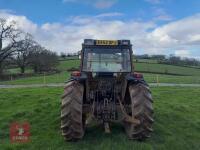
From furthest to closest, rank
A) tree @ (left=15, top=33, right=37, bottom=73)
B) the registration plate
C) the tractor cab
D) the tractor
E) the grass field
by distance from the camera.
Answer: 1. tree @ (left=15, top=33, right=37, bottom=73)
2. the tractor cab
3. the registration plate
4. the tractor
5. the grass field

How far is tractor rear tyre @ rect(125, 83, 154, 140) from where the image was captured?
1026 centimetres

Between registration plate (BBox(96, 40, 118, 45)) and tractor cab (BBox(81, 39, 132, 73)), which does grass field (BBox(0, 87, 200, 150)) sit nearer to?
tractor cab (BBox(81, 39, 132, 73))

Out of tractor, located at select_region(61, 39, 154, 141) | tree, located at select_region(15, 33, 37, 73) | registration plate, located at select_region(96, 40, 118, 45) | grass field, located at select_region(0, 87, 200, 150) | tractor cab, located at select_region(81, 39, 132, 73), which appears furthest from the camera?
tree, located at select_region(15, 33, 37, 73)

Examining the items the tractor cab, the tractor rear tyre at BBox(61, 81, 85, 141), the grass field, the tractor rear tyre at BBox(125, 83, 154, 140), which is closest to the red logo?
the grass field

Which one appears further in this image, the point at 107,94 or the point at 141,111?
the point at 107,94

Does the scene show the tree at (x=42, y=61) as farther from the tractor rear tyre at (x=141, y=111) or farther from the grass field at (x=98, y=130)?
the tractor rear tyre at (x=141, y=111)

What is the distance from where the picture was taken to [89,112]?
10883mm

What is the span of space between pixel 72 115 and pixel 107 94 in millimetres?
1533

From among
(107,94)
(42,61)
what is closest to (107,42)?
(107,94)

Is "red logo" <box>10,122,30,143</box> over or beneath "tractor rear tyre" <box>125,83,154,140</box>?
beneath

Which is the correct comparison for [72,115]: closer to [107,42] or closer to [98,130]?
[98,130]

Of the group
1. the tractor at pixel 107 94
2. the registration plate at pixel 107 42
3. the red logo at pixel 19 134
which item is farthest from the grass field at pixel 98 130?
the registration plate at pixel 107 42

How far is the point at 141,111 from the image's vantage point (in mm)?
10234

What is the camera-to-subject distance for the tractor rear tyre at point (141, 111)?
10.3 metres
